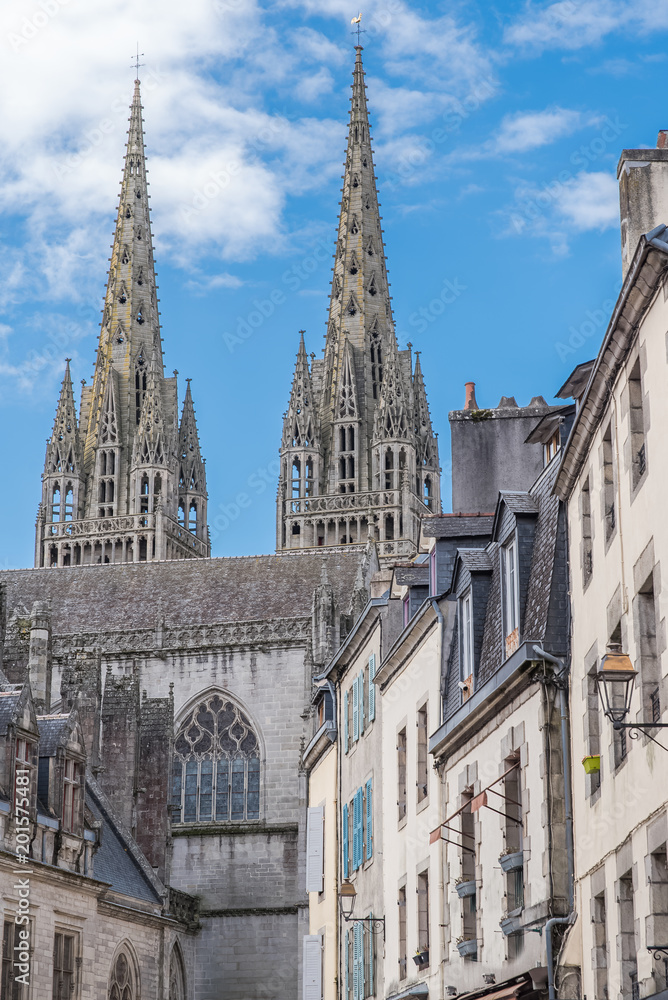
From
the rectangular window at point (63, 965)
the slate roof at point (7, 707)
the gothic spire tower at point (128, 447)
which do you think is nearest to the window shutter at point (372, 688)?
the slate roof at point (7, 707)

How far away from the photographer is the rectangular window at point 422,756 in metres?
19.0

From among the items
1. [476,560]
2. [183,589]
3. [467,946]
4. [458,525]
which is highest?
[183,589]

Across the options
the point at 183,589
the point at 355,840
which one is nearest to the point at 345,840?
the point at 355,840

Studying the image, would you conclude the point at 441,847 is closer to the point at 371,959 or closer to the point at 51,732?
Result: the point at 371,959

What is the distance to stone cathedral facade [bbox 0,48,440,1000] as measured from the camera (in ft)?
86.4

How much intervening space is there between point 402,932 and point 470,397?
23.1 feet

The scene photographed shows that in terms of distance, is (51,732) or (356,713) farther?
(51,732)

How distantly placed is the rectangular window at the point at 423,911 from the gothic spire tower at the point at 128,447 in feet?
175

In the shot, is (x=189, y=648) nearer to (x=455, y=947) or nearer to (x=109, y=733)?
(x=109, y=733)

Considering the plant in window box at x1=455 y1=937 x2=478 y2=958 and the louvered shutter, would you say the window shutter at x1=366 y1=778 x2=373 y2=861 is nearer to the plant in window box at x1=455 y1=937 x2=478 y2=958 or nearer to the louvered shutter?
the louvered shutter

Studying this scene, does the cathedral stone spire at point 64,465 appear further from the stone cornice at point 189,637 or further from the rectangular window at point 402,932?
the rectangular window at point 402,932

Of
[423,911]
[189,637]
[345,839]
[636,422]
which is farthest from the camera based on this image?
[189,637]

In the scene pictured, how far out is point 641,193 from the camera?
13.3 metres

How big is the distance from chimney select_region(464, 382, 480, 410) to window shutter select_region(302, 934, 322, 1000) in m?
10.3
